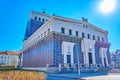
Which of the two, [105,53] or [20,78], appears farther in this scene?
[105,53]

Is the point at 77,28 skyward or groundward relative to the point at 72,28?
skyward

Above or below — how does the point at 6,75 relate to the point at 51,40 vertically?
below

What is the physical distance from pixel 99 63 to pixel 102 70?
4.40 metres

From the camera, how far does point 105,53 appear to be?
101 ft

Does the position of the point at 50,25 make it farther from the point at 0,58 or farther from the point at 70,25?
the point at 0,58

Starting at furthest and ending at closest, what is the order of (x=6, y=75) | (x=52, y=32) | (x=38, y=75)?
(x=52, y=32) → (x=38, y=75) → (x=6, y=75)

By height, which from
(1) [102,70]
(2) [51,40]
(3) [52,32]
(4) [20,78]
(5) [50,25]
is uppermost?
(5) [50,25]

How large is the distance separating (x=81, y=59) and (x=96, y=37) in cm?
824

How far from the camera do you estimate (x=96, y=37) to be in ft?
99.5

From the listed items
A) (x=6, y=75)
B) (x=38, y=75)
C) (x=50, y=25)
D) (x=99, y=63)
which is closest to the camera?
(x=6, y=75)

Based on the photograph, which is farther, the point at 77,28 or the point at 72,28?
the point at 77,28

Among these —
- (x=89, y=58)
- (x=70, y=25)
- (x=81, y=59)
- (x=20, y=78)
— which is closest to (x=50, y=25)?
(x=70, y=25)

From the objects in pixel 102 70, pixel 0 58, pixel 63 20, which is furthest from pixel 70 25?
pixel 0 58

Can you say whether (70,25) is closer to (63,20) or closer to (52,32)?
(63,20)
